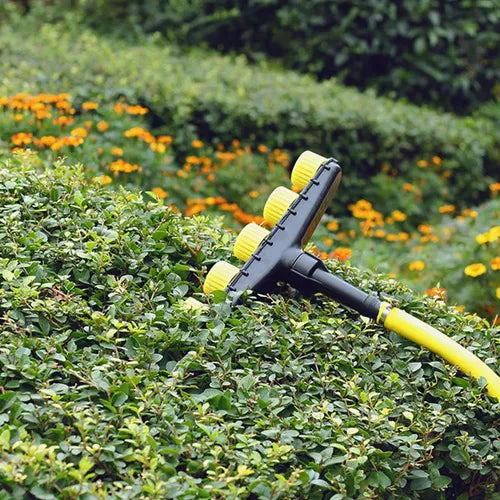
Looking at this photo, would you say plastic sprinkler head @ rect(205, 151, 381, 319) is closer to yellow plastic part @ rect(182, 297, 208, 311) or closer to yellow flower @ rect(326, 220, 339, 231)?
yellow plastic part @ rect(182, 297, 208, 311)

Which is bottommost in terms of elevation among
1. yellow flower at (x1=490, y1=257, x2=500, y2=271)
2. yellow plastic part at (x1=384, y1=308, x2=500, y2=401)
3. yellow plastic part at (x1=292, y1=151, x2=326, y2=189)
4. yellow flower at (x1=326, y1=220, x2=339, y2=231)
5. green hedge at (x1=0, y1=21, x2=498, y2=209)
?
yellow flower at (x1=326, y1=220, x2=339, y2=231)

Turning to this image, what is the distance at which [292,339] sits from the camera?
2.54m

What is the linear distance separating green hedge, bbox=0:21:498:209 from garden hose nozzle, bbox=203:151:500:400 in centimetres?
306

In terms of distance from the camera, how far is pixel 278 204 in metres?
2.91

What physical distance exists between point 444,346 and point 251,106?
4108mm

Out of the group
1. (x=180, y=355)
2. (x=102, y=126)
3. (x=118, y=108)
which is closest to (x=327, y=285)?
(x=180, y=355)

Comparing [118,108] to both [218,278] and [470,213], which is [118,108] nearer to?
[470,213]

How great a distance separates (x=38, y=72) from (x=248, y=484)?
450 cm

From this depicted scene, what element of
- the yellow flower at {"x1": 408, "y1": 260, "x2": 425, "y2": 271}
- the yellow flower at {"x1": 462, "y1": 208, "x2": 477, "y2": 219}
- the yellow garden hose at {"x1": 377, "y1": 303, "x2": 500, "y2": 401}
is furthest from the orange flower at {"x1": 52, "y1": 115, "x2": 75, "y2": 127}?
the yellow garden hose at {"x1": 377, "y1": 303, "x2": 500, "y2": 401}

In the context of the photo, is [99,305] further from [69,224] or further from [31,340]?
[69,224]

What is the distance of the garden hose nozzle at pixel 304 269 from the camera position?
2547 mm

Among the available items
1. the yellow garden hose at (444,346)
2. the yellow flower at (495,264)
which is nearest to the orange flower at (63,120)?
the yellow flower at (495,264)

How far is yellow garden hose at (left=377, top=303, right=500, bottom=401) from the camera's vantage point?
2527 millimetres

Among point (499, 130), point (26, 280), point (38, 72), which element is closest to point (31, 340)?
point (26, 280)
